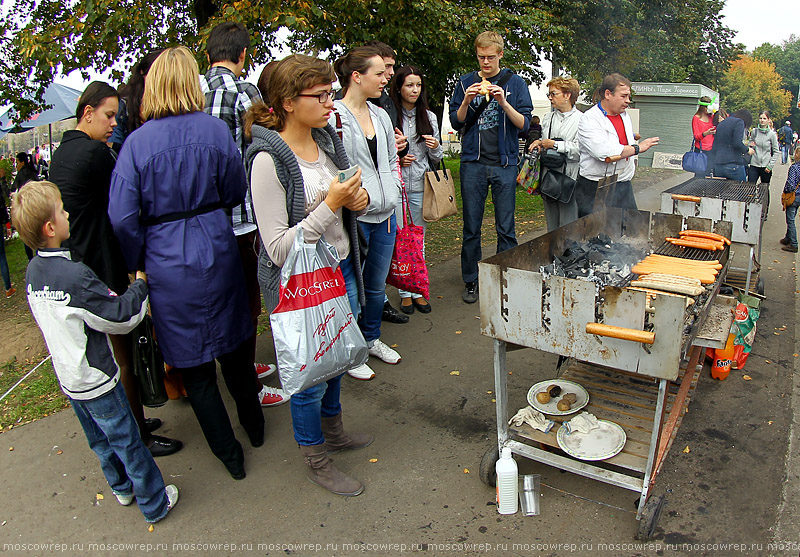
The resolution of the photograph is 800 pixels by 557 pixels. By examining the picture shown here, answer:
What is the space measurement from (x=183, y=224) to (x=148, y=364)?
0.81m

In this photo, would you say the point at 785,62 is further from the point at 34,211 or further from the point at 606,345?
the point at 34,211

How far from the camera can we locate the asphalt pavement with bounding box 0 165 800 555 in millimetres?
2531

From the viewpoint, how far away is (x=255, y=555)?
2.49m

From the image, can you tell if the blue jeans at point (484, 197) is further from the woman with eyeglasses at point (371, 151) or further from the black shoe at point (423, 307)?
the woman with eyeglasses at point (371, 151)

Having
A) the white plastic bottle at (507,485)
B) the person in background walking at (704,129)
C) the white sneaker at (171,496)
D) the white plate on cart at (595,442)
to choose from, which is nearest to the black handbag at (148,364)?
the white sneaker at (171,496)

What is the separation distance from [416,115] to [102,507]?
3.84 metres

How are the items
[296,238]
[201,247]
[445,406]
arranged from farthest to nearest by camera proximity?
1. [445,406]
2. [201,247]
3. [296,238]

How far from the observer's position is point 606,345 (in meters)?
2.44

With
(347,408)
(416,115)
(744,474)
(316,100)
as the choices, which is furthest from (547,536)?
(416,115)

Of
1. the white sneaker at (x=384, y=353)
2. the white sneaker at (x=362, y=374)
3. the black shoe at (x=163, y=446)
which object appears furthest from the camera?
the white sneaker at (x=384, y=353)

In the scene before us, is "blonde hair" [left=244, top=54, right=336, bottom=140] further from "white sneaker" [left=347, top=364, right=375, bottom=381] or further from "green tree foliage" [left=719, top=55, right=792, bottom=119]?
"green tree foliage" [left=719, top=55, right=792, bottom=119]

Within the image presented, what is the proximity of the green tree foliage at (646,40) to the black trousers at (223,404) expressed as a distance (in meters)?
12.6

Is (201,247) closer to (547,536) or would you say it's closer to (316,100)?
(316,100)

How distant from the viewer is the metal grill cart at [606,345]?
234 cm
